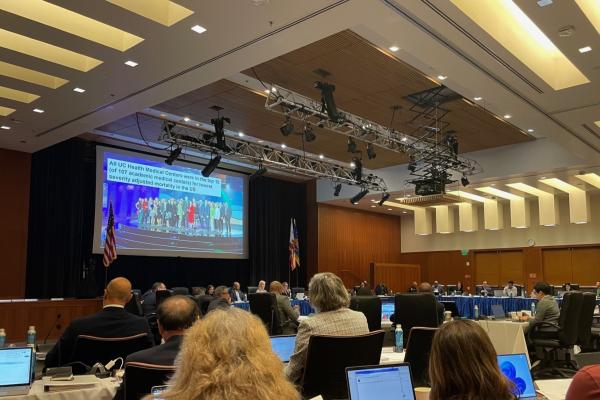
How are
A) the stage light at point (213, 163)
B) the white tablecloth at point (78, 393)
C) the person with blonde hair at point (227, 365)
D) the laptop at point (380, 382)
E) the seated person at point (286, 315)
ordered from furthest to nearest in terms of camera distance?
the stage light at point (213, 163), the seated person at point (286, 315), the white tablecloth at point (78, 393), the laptop at point (380, 382), the person with blonde hair at point (227, 365)

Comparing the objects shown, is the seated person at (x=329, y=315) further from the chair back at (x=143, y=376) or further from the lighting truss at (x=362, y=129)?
the lighting truss at (x=362, y=129)

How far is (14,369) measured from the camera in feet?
10.3

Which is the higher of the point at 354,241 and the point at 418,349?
the point at 354,241

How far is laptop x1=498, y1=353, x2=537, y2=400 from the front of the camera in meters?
2.69

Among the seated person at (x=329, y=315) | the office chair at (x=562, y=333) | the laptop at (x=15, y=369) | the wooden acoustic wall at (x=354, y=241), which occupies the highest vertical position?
the wooden acoustic wall at (x=354, y=241)

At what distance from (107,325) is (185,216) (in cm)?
1095

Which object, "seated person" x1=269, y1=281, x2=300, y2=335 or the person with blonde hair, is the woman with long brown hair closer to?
the person with blonde hair

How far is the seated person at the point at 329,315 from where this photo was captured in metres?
3.28

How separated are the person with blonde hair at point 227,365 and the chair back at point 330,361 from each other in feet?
6.81

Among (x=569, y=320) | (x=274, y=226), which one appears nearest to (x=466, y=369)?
(x=569, y=320)

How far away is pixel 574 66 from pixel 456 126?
14.8 feet

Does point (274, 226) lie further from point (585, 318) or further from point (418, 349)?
point (418, 349)

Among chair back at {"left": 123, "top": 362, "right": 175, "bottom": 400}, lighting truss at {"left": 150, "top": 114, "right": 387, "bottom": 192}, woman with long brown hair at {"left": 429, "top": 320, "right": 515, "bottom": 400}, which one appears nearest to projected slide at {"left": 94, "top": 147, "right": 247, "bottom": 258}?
lighting truss at {"left": 150, "top": 114, "right": 387, "bottom": 192}

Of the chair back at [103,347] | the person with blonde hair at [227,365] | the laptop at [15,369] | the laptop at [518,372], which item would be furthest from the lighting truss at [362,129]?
the person with blonde hair at [227,365]
